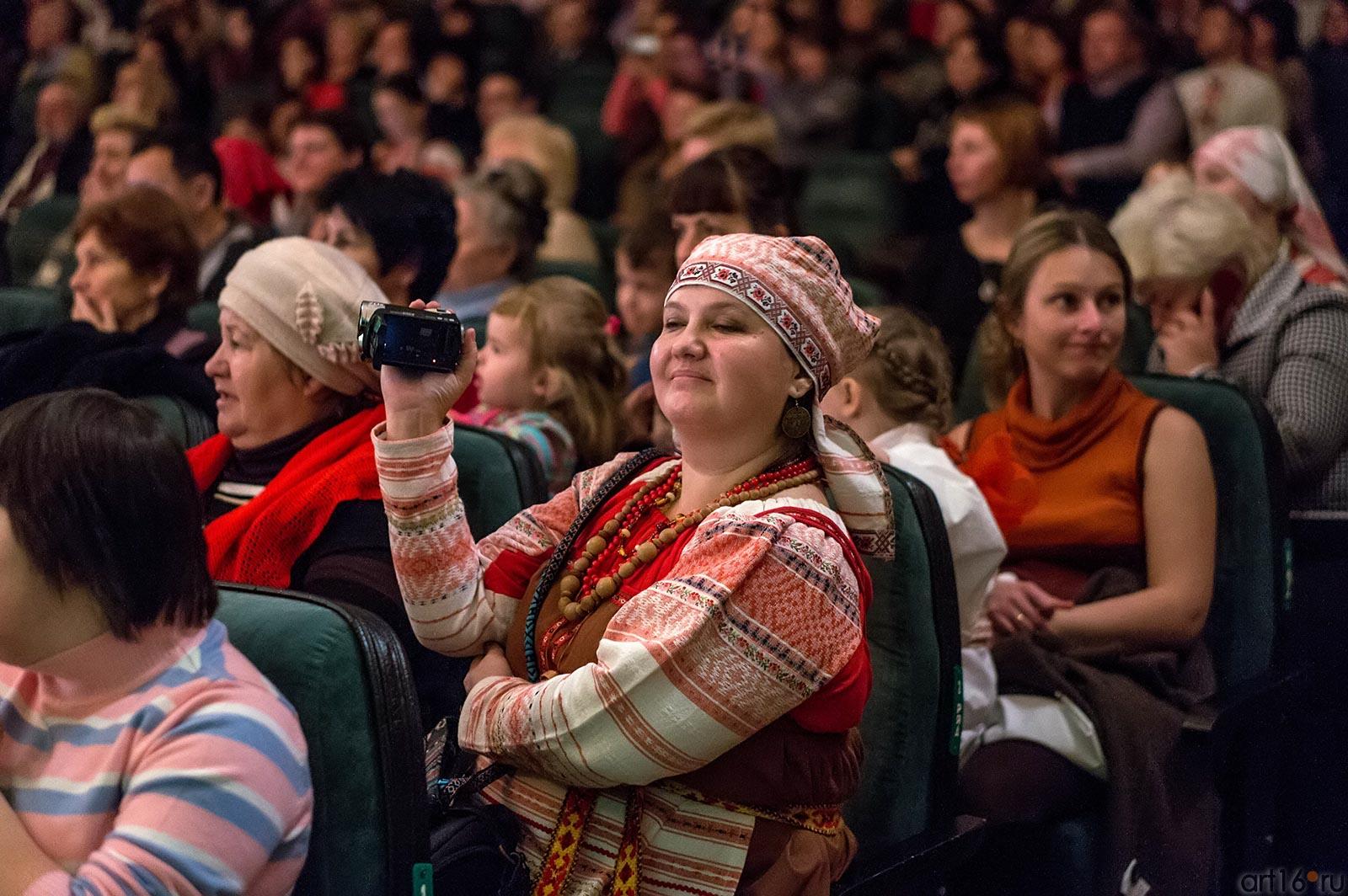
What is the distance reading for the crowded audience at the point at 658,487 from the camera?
4.32 feet

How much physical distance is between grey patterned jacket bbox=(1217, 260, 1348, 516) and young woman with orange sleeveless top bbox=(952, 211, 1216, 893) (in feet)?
1.26

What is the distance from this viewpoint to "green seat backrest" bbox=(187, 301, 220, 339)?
3268mm

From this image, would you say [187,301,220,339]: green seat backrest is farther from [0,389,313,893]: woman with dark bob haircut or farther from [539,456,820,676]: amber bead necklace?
[0,389,313,893]: woman with dark bob haircut

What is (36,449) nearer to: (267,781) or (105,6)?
(267,781)

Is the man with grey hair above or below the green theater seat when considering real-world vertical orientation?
above

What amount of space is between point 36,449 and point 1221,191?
2.91 m

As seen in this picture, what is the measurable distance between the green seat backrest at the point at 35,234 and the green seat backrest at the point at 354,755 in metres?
3.65

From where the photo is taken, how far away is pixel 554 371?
9.14ft

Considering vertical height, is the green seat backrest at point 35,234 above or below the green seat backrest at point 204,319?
below

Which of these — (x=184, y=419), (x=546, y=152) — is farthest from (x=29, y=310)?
(x=546, y=152)

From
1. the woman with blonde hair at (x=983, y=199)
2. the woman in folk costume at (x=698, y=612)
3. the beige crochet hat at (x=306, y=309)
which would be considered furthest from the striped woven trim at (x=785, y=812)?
the woman with blonde hair at (x=983, y=199)

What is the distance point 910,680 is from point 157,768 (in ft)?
3.33

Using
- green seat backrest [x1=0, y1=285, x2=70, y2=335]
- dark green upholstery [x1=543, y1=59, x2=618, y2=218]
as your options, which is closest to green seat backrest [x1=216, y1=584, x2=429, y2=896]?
green seat backrest [x1=0, y1=285, x2=70, y2=335]

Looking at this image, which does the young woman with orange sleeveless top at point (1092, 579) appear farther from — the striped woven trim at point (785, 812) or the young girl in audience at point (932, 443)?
the striped woven trim at point (785, 812)
